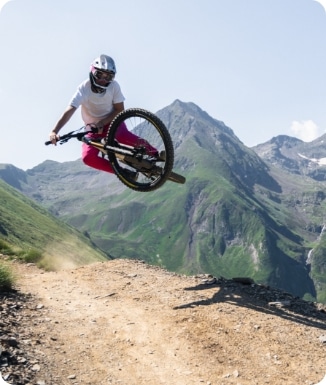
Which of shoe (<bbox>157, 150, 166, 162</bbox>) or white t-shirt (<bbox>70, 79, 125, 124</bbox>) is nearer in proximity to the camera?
shoe (<bbox>157, 150, 166, 162</bbox>)

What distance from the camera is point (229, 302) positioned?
1307cm

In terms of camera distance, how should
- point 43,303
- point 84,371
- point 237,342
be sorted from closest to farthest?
point 84,371
point 237,342
point 43,303

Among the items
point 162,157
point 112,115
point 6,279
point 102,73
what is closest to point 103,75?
point 102,73

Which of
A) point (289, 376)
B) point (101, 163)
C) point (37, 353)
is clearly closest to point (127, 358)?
point (37, 353)

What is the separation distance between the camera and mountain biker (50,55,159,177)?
13.1 meters

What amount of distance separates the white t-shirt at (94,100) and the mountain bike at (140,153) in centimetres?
61

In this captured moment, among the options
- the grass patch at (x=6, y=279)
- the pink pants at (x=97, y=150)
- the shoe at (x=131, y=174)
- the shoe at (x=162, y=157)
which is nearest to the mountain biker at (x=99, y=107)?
the pink pants at (x=97, y=150)

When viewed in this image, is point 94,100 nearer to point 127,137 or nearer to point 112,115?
point 112,115

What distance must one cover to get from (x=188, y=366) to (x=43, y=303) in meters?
5.65

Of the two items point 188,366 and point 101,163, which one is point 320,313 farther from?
point 101,163

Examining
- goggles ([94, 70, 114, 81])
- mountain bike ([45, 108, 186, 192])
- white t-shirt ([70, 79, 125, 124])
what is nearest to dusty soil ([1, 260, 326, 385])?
mountain bike ([45, 108, 186, 192])

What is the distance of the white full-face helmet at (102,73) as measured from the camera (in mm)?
12859

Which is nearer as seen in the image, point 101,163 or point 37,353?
point 37,353

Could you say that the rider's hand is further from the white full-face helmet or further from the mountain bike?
the white full-face helmet
